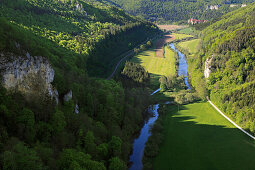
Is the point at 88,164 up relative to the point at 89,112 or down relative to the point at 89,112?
down

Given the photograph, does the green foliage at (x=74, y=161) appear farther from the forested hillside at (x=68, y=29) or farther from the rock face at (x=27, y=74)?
the forested hillside at (x=68, y=29)

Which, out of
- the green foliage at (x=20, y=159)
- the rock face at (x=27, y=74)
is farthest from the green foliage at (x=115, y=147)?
the green foliage at (x=20, y=159)

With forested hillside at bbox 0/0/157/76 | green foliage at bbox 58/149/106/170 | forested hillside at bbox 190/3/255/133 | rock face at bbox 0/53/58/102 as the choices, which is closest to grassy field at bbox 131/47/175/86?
forested hillside at bbox 190/3/255/133

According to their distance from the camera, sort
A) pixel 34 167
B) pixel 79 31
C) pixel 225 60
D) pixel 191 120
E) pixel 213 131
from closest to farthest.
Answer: pixel 34 167
pixel 213 131
pixel 191 120
pixel 225 60
pixel 79 31

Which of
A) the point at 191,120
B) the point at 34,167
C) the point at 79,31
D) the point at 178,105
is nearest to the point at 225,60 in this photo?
the point at 178,105

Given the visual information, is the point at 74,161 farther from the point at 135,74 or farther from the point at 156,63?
→ the point at 156,63

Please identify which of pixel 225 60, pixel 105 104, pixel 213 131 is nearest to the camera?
pixel 105 104

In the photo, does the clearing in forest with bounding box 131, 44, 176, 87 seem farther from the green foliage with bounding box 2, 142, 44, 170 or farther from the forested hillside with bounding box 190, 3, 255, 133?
the green foliage with bounding box 2, 142, 44, 170

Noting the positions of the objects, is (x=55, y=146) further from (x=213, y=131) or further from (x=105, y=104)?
(x=213, y=131)
